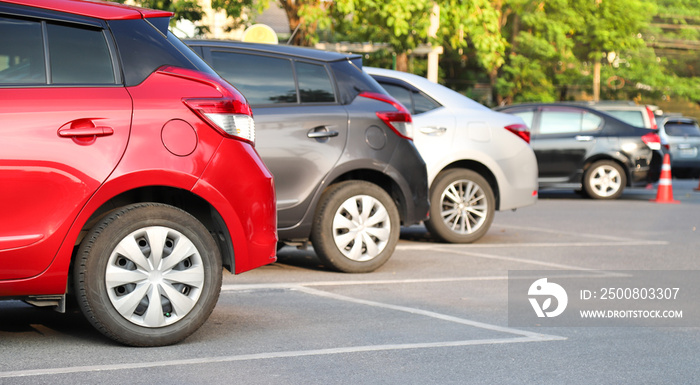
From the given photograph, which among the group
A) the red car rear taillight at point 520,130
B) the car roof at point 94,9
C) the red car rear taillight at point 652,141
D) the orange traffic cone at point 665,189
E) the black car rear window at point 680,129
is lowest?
the orange traffic cone at point 665,189

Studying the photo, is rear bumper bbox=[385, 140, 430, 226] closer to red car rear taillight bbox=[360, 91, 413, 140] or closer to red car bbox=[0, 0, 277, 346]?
red car rear taillight bbox=[360, 91, 413, 140]

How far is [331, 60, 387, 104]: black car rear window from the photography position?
8344mm

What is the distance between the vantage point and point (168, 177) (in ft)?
17.6

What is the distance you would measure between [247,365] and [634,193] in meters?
15.8

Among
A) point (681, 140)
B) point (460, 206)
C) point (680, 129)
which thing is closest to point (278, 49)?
point (460, 206)

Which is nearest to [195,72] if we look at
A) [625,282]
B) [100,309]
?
[100,309]

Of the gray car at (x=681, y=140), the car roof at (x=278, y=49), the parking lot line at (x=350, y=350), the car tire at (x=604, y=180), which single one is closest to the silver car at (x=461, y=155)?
the car roof at (x=278, y=49)

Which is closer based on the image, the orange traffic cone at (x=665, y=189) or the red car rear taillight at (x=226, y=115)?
the red car rear taillight at (x=226, y=115)

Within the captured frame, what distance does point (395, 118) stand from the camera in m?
8.38

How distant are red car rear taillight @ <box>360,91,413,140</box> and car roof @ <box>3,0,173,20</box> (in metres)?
3.02

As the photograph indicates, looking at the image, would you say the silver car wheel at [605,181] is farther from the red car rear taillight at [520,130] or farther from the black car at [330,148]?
the black car at [330,148]

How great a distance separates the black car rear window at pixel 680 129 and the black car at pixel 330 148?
17.3m

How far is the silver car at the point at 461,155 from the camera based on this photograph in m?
10.3

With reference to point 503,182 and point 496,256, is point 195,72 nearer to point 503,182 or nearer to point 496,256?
point 496,256
